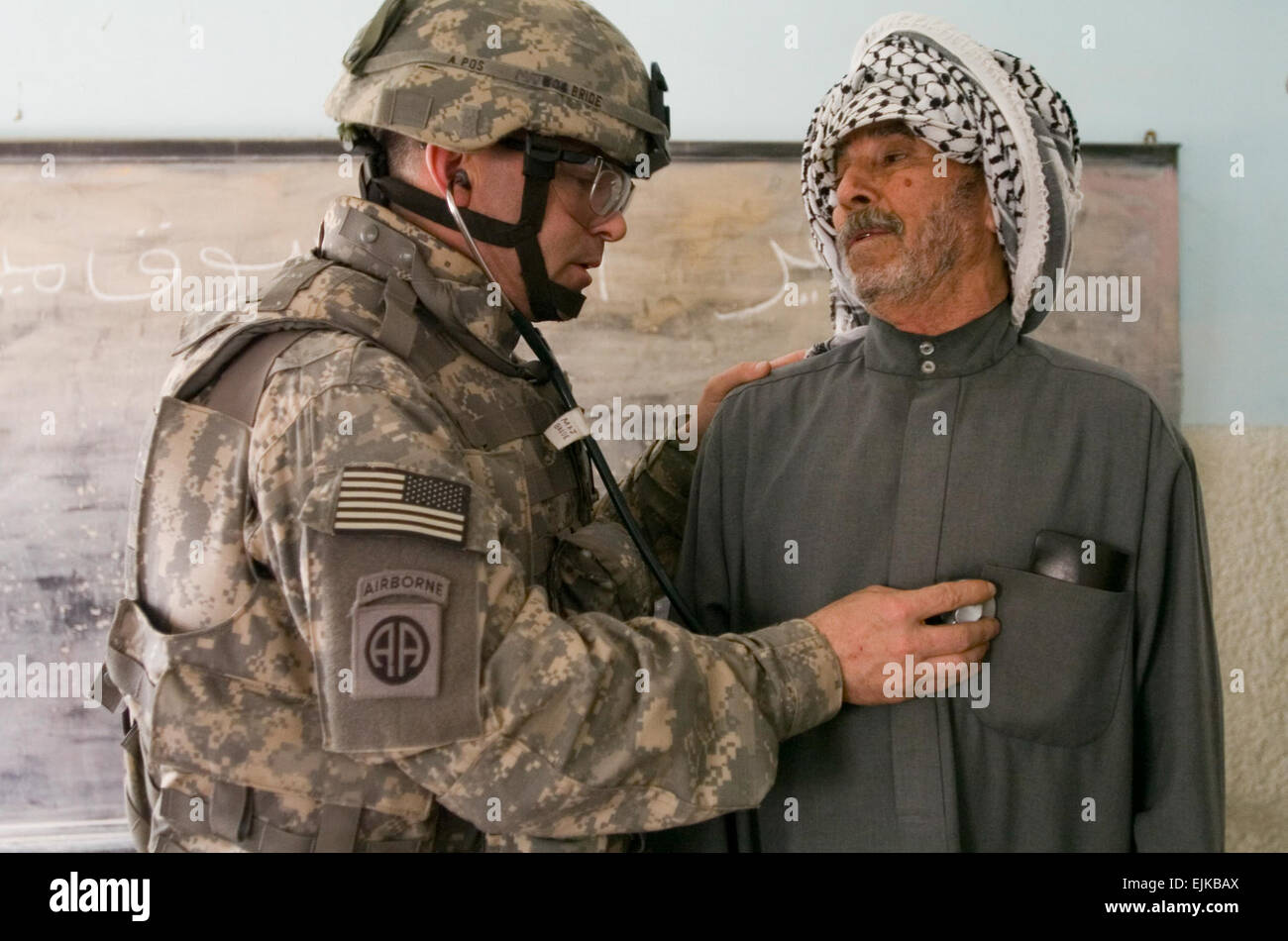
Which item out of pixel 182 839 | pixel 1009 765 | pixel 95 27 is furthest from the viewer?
pixel 95 27

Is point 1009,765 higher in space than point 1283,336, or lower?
lower

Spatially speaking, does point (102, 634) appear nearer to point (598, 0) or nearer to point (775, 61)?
point (598, 0)

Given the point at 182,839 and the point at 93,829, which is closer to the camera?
the point at 182,839

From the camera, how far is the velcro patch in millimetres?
1111

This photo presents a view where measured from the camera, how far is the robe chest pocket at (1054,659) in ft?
4.42

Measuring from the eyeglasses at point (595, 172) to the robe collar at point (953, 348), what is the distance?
42cm

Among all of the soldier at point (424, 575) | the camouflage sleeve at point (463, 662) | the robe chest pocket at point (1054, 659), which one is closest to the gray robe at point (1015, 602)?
the robe chest pocket at point (1054, 659)

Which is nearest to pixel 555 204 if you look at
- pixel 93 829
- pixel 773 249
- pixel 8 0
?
pixel 773 249

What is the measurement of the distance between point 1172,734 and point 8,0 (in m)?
2.47

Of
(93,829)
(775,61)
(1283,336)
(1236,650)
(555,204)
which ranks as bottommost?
(93,829)

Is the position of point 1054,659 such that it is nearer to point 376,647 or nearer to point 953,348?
point 953,348

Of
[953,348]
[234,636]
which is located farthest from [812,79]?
[234,636]

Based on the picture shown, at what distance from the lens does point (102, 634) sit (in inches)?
89.6

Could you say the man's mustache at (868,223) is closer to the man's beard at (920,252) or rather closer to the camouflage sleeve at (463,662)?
the man's beard at (920,252)
